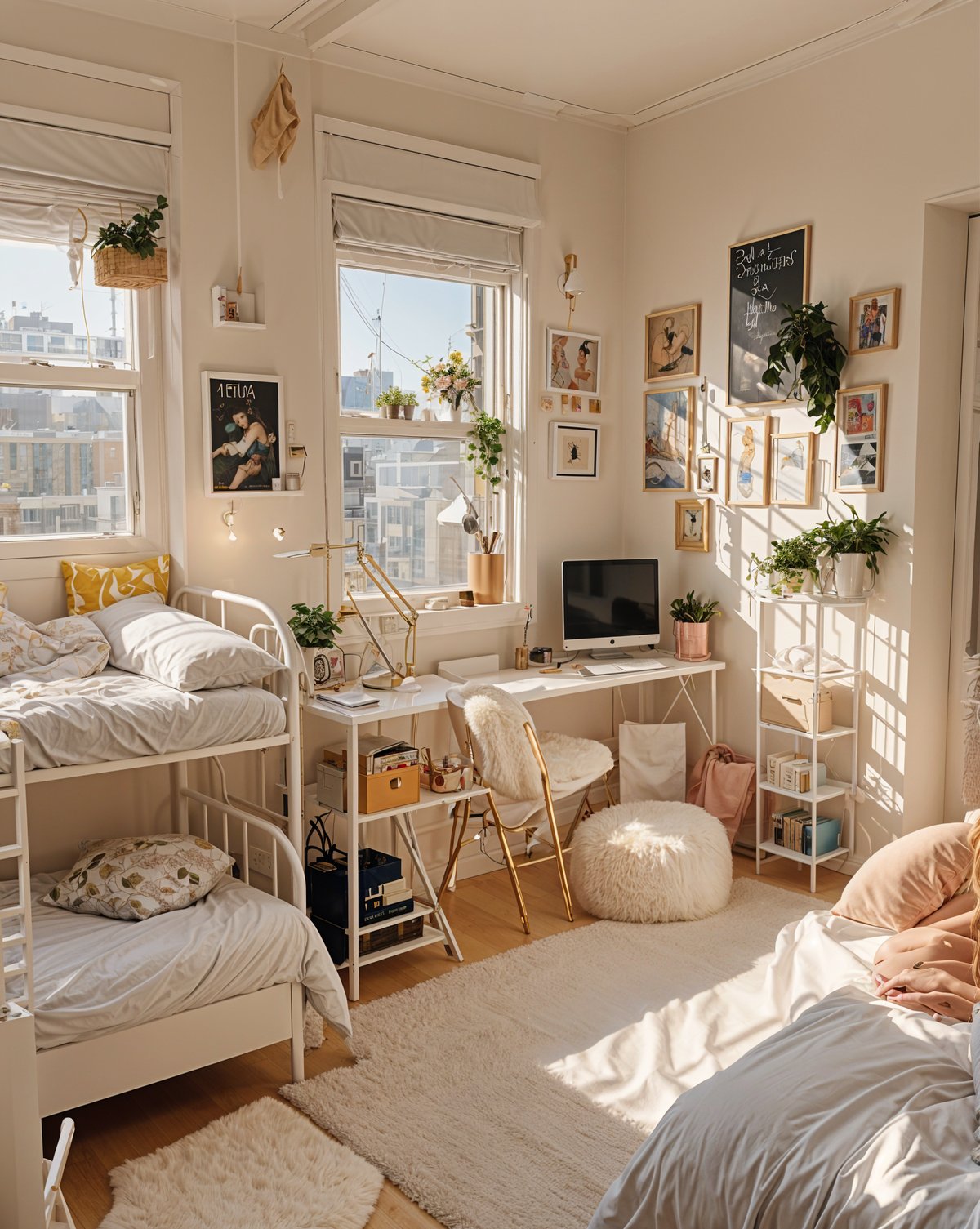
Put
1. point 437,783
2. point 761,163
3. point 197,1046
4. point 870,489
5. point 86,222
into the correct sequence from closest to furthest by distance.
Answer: point 197,1046 → point 86,222 → point 437,783 → point 870,489 → point 761,163

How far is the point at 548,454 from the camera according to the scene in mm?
4488

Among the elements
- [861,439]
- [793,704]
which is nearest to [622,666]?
[793,704]

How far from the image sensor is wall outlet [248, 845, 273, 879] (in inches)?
138

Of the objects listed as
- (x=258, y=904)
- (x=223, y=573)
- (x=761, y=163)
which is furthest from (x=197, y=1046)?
(x=761, y=163)

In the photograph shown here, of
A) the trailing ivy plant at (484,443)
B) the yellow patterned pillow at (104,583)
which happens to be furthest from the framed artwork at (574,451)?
the yellow patterned pillow at (104,583)

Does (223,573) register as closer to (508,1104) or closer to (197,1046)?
(197,1046)

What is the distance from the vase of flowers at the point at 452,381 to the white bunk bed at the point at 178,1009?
1.32 m

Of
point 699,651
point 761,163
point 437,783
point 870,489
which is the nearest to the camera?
point 437,783

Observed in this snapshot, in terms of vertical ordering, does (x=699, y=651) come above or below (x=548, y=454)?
below

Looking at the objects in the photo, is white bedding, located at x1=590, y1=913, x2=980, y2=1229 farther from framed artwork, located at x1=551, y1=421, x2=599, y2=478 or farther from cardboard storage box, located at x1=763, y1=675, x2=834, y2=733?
framed artwork, located at x1=551, y1=421, x2=599, y2=478

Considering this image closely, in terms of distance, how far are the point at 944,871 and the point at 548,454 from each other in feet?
7.82

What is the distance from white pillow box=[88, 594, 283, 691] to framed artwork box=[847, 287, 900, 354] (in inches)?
92.7

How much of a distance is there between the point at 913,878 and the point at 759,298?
2363 mm

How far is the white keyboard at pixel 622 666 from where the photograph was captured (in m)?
4.19
